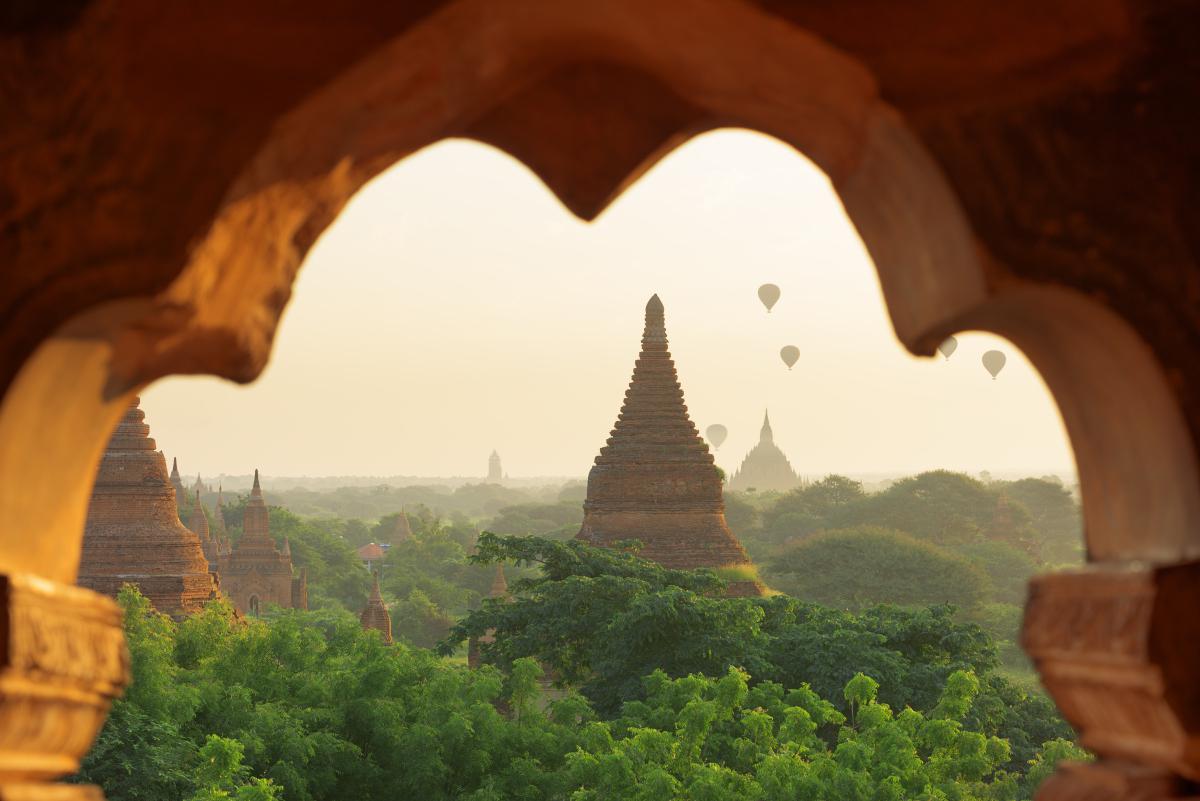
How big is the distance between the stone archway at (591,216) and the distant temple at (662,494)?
24.3m

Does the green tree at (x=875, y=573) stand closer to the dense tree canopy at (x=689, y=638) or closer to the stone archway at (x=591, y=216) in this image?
the dense tree canopy at (x=689, y=638)

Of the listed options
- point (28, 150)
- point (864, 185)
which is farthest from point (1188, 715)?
point (28, 150)

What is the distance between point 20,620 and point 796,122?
4.26 ft

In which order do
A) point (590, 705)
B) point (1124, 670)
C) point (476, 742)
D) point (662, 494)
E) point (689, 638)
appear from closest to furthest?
point (1124, 670), point (476, 742), point (590, 705), point (689, 638), point (662, 494)

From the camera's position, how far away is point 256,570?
47.6m

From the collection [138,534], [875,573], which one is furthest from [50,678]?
[875,573]

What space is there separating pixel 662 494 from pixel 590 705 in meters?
7.75

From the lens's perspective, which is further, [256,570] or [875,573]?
[256,570]

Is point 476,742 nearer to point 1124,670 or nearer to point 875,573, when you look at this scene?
point 1124,670

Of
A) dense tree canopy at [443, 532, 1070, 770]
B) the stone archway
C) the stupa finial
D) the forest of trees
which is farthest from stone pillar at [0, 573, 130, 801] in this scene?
the stupa finial

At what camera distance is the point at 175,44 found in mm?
2010

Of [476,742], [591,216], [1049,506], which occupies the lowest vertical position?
[476,742]

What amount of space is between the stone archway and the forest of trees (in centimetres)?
1048

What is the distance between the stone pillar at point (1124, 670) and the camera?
1912 mm
